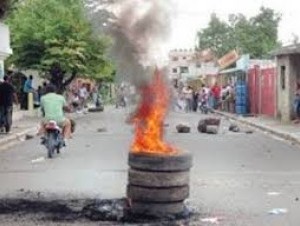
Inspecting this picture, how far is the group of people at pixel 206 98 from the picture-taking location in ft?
158

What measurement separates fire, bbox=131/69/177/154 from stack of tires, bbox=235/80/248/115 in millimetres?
33959

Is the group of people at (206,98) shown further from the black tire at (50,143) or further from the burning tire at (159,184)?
the burning tire at (159,184)

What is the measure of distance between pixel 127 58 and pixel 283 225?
9.70 feet

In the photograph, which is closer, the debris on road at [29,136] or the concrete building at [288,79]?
the debris on road at [29,136]

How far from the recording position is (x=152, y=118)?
10.0 m

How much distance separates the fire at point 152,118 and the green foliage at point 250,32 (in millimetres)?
59925

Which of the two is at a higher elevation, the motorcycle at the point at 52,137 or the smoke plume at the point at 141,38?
the smoke plume at the point at 141,38

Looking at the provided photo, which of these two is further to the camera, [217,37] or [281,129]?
[217,37]

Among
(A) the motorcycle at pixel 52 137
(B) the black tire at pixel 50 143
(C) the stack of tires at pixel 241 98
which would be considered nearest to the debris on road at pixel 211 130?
(A) the motorcycle at pixel 52 137

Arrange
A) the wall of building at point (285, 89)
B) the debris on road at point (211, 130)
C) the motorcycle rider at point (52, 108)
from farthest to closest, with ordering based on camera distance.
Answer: the wall of building at point (285, 89), the debris on road at point (211, 130), the motorcycle rider at point (52, 108)

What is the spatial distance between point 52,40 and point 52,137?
25.2 metres

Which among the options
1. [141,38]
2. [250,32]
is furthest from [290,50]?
[250,32]

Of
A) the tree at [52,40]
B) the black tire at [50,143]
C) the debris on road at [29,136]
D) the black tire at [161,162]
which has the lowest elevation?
the debris on road at [29,136]

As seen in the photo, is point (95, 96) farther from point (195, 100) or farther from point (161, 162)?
point (161, 162)
